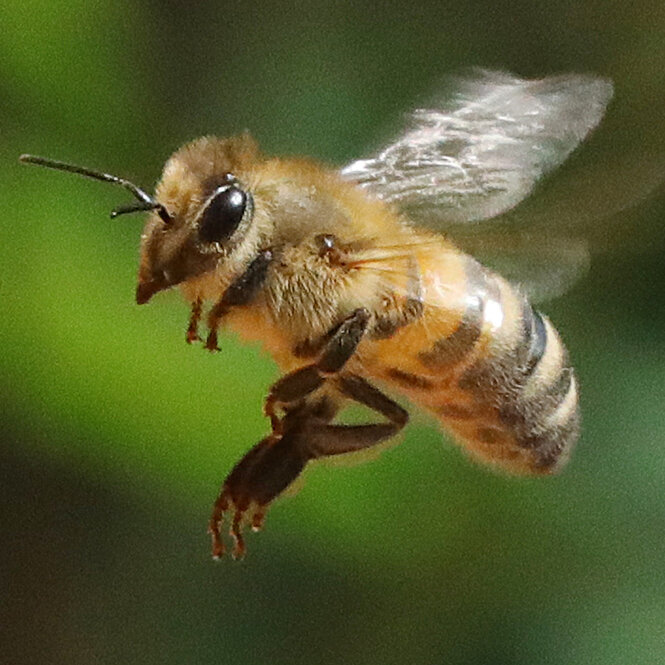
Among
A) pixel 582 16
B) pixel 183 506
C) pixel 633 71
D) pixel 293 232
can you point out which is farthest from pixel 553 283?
pixel 582 16

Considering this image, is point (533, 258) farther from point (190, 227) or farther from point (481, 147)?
point (190, 227)

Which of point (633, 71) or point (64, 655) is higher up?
point (633, 71)

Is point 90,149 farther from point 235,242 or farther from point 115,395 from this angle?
point 235,242

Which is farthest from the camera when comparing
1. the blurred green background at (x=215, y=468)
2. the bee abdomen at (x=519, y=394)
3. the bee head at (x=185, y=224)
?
the blurred green background at (x=215, y=468)

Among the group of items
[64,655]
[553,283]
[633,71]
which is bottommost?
[64,655]

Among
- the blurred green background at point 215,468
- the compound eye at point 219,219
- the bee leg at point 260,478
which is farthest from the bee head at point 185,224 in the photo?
the blurred green background at point 215,468

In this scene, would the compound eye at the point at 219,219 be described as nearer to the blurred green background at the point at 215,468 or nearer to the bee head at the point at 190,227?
the bee head at the point at 190,227
